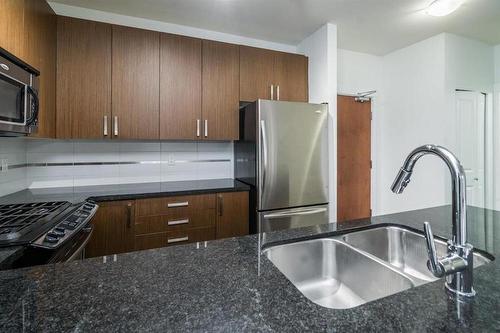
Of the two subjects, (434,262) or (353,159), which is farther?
(353,159)

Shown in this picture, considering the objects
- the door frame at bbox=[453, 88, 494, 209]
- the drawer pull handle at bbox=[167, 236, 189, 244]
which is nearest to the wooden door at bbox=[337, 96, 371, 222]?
the door frame at bbox=[453, 88, 494, 209]

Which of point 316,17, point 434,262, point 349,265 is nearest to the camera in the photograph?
point 434,262

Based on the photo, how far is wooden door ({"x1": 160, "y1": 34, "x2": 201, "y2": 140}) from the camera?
2307mm

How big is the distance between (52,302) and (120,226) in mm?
Result: 1478

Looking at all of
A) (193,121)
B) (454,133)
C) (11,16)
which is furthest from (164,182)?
(454,133)

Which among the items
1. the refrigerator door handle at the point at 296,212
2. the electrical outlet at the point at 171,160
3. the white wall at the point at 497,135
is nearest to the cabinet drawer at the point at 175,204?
the refrigerator door handle at the point at 296,212

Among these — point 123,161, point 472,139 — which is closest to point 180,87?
point 123,161

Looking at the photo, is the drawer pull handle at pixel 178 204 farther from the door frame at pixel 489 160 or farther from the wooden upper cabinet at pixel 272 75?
the door frame at pixel 489 160

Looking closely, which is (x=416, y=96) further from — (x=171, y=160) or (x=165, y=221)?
(x=165, y=221)

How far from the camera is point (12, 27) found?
4.71ft

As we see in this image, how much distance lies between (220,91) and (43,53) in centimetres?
140

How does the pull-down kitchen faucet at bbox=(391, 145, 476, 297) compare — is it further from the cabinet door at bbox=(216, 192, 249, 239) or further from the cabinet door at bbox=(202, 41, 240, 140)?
the cabinet door at bbox=(202, 41, 240, 140)

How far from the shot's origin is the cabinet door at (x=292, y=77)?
108 inches

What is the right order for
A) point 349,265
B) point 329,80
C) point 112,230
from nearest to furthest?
point 349,265 → point 112,230 → point 329,80
